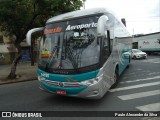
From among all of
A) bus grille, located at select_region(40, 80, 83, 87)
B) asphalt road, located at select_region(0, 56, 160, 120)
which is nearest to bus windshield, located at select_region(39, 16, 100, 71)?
bus grille, located at select_region(40, 80, 83, 87)

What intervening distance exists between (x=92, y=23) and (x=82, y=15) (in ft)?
1.81

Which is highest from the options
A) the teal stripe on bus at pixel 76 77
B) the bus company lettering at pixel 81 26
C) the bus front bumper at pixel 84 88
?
the bus company lettering at pixel 81 26

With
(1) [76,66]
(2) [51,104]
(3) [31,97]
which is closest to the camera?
(1) [76,66]

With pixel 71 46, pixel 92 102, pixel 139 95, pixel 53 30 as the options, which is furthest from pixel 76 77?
pixel 139 95

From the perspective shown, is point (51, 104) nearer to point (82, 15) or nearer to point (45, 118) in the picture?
point (45, 118)

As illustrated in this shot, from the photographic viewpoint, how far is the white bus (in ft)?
19.6

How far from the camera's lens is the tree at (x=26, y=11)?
11.0 m

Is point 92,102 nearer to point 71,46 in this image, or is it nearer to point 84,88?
point 84,88

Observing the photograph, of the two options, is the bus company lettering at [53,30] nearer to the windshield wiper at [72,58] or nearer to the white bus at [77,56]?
the white bus at [77,56]

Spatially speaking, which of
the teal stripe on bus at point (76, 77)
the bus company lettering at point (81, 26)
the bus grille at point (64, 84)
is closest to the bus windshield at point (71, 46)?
the bus company lettering at point (81, 26)

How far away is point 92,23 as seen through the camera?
6.40 meters

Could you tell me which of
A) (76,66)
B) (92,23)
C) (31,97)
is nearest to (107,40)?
(92,23)

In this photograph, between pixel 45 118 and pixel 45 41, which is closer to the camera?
pixel 45 118

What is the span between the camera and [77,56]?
6168mm
